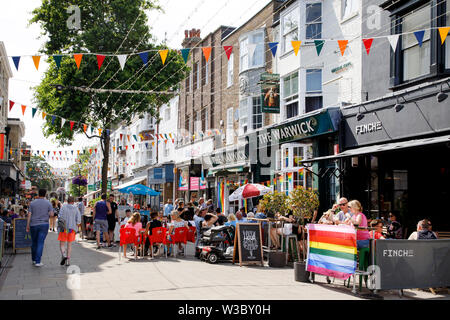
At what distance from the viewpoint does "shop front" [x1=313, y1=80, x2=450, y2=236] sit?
470 inches

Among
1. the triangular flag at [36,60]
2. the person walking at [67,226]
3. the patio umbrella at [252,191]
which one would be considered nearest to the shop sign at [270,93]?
the patio umbrella at [252,191]

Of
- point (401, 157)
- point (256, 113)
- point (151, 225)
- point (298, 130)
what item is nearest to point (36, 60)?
point (151, 225)

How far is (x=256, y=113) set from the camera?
75.5 ft

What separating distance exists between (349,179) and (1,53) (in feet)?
100

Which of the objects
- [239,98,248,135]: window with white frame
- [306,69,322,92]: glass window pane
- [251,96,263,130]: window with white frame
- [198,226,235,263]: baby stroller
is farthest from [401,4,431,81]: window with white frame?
[239,98,248,135]: window with white frame

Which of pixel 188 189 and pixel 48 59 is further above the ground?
pixel 48 59

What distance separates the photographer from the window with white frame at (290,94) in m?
19.1

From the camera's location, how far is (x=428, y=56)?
40.9 feet

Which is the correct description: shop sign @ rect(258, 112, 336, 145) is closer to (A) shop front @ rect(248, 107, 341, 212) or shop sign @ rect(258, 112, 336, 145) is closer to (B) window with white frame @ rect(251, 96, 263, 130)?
(A) shop front @ rect(248, 107, 341, 212)

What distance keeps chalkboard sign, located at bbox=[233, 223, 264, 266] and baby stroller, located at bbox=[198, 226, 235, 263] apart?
24.5 inches

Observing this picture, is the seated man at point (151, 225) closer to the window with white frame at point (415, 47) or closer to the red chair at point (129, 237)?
the red chair at point (129, 237)

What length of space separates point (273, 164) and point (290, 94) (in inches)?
124
